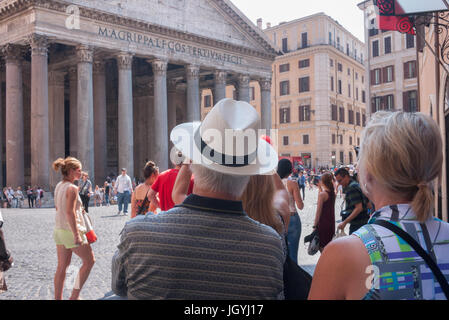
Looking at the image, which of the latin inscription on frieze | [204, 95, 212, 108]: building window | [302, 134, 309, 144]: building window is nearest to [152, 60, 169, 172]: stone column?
the latin inscription on frieze

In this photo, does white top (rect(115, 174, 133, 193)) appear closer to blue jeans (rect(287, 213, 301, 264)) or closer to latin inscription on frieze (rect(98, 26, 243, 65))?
latin inscription on frieze (rect(98, 26, 243, 65))

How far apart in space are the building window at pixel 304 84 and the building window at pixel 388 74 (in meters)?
11.7

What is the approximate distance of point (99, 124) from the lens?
82.6ft

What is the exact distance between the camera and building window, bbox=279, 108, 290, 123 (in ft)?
162

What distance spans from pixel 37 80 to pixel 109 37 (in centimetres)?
464

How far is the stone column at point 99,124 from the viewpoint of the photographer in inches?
993

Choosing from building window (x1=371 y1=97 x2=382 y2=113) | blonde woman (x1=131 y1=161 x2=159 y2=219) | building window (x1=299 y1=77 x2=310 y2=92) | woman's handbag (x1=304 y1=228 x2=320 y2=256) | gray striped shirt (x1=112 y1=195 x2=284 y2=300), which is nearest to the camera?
gray striped shirt (x1=112 y1=195 x2=284 y2=300)

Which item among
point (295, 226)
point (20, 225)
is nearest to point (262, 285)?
point (295, 226)

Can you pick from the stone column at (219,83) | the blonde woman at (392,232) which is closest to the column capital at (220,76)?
the stone column at (219,83)

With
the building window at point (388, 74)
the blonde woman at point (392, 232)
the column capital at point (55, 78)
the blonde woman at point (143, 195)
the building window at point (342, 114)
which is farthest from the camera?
the building window at point (342, 114)

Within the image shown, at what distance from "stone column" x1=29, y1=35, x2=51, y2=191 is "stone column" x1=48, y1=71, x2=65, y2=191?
446 centimetres

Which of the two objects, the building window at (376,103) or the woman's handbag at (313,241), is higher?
the building window at (376,103)

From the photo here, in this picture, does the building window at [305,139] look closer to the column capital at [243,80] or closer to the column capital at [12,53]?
the column capital at [243,80]
